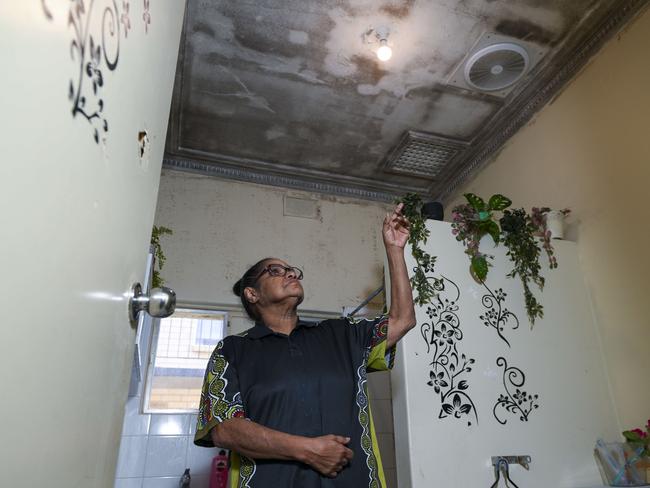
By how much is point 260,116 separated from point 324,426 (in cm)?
236

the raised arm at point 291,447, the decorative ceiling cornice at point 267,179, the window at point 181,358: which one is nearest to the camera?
the raised arm at point 291,447

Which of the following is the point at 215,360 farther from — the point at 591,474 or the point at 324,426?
the point at 591,474

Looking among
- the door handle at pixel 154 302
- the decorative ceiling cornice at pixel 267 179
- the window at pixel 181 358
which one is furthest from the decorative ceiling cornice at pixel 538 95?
the door handle at pixel 154 302

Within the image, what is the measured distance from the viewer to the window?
2.96 metres

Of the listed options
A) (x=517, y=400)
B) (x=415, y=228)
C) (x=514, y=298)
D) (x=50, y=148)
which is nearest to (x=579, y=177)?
(x=514, y=298)

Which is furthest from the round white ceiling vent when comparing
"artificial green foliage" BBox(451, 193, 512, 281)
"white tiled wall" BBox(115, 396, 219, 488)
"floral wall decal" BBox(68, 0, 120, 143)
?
"white tiled wall" BBox(115, 396, 219, 488)

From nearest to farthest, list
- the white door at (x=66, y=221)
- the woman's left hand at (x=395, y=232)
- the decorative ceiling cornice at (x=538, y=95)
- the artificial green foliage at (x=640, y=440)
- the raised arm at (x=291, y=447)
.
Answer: the white door at (x=66, y=221)
the raised arm at (x=291, y=447)
the woman's left hand at (x=395, y=232)
the artificial green foliage at (x=640, y=440)
the decorative ceiling cornice at (x=538, y=95)

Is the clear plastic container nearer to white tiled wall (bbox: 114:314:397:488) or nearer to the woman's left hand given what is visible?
the woman's left hand

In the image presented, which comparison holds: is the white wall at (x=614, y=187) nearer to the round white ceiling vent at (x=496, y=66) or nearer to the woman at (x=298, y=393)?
the round white ceiling vent at (x=496, y=66)

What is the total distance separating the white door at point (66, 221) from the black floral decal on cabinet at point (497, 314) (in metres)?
1.65

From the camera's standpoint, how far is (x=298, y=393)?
1285mm

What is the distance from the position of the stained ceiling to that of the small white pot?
2.72 ft

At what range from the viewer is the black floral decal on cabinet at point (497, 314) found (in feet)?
6.88

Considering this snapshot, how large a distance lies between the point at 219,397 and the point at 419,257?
44.5 inches
